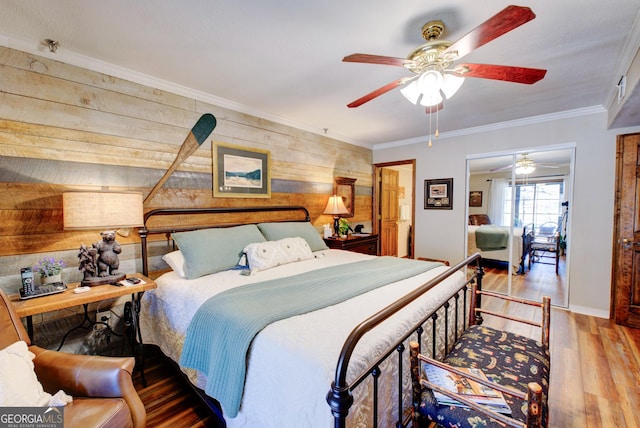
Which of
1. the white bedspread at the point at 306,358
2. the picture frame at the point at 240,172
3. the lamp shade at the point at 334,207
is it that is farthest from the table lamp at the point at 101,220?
the lamp shade at the point at 334,207

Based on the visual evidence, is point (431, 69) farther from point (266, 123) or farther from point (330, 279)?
point (266, 123)

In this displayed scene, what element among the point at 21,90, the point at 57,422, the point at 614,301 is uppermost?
the point at 21,90

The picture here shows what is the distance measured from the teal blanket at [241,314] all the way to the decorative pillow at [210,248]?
539mm

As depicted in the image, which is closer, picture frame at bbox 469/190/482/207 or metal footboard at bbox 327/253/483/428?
metal footboard at bbox 327/253/483/428

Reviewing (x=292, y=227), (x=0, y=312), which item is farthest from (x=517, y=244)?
(x=0, y=312)

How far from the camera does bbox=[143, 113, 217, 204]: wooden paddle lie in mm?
2537

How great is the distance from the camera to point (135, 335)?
2047mm

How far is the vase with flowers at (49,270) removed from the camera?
179 centimetres

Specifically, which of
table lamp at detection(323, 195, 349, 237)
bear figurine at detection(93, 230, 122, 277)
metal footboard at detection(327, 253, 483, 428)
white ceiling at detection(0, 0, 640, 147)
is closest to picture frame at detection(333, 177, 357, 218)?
table lamp at detection(323, 195, 349, 237)

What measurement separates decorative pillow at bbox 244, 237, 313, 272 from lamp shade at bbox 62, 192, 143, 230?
87 cm

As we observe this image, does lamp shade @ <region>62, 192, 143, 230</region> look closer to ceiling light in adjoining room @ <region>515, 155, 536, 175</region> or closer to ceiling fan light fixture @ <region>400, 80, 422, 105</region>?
ceiling fan light fixture @ <region>400, 80, 422, 105</region>

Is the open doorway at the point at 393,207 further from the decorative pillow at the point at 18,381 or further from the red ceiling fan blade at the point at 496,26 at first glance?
the decorative pillow at the point at 18,381

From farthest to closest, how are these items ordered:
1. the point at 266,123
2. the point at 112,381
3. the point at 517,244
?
the point at 517,244
the point at 266,123
the point at 112,381

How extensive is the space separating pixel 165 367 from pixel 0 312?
1278 millimetres
